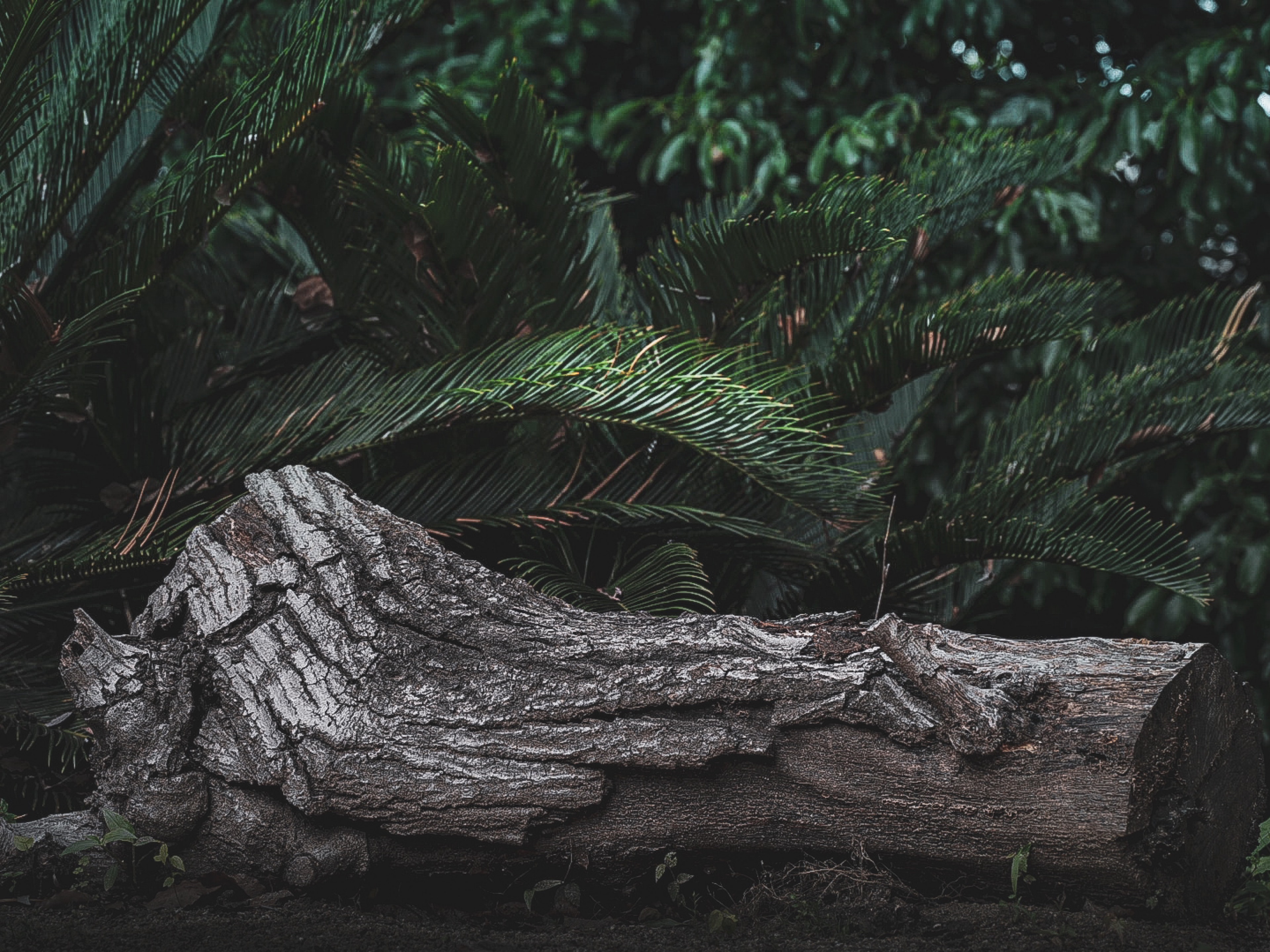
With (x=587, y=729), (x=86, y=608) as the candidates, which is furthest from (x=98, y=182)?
(x=587, y=729)

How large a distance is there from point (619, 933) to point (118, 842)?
84 centimetres

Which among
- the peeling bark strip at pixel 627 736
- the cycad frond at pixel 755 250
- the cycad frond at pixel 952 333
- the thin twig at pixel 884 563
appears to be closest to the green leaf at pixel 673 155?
the cycad frond at pixel 755 250

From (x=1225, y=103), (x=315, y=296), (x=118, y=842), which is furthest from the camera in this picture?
(x=1225, y=103)

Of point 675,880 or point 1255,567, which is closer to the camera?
point 675,880

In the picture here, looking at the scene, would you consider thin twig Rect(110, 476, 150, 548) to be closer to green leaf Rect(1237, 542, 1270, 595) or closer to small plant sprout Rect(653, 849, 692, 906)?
small plant sprout Rect(653, 849, 692, 906)

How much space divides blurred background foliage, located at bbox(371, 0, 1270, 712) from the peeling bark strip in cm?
154

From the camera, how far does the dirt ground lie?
4.95 ft

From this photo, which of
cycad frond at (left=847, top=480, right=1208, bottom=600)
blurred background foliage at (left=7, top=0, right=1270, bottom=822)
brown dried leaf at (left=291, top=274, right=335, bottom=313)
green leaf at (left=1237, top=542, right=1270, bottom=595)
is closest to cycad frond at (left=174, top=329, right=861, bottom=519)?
blurred background foliage at (left=7, top=0, right=1270, bottom=822)

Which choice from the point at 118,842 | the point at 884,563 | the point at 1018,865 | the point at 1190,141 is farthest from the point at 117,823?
the point at 1190,141

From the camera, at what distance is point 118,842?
1.82 meters

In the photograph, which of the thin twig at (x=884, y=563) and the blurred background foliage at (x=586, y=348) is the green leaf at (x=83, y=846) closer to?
the blurred background foliage at (x=586, y=348)

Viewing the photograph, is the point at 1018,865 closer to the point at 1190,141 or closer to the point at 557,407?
the point at 557,407

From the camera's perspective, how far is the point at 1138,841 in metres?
1.58

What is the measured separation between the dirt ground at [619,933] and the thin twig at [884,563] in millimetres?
703
